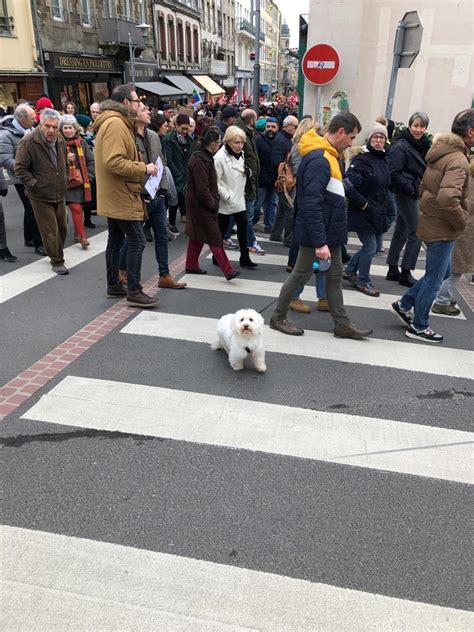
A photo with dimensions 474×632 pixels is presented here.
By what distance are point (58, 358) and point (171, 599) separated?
2619mm

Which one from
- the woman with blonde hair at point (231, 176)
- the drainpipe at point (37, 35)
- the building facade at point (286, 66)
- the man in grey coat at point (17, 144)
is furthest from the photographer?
the building facade at point (286, 66)

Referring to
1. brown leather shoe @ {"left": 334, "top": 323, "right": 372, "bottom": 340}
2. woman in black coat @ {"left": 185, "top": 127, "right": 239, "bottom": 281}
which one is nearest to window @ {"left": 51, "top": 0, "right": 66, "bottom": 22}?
woman in black coat @ {"left": 185, "top": 127, "right": 239, "bottom": 281}

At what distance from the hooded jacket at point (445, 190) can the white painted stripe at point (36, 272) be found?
447cm

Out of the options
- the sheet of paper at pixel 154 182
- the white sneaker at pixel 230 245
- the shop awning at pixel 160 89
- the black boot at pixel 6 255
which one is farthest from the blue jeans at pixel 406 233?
the shop awning at pixel 160 89

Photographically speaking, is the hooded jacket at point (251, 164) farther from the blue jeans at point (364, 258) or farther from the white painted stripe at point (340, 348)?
the white painted stripe at point (340, 348)

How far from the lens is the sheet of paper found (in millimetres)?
5422

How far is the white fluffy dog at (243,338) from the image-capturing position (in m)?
4.01

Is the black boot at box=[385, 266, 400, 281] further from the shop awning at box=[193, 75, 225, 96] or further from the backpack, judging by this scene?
the shop awning at box=[193, 75, 225, 96]

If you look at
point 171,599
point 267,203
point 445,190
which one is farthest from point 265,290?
point 171,599

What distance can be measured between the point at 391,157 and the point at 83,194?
438 cm

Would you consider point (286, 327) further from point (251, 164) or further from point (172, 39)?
point (172, 39)

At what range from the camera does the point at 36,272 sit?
6.59 meters

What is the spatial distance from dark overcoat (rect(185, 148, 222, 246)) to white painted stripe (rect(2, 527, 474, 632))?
4.33 metres

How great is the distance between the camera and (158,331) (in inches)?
196
